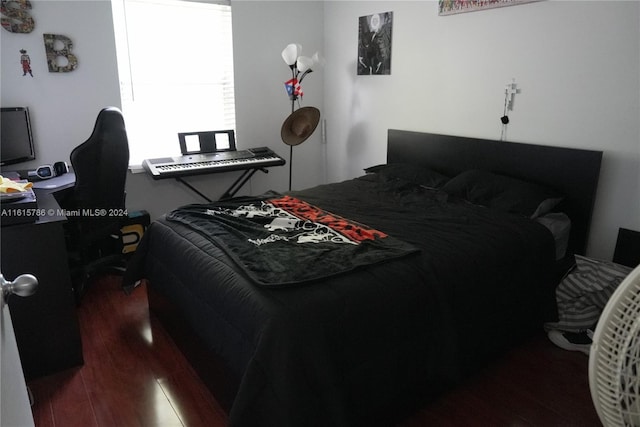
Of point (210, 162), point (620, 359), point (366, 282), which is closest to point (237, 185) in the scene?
point (210, 162)

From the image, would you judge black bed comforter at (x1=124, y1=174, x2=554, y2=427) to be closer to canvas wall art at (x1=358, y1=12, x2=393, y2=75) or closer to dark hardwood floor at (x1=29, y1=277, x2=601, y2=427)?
dark hardwood floor at (x1=29, y1=277, x2=601, y2=427)

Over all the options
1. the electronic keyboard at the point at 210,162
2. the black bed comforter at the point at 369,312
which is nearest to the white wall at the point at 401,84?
the electronic keyboard at the point at 210,162

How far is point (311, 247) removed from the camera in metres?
2.01

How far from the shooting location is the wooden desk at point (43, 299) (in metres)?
1.93

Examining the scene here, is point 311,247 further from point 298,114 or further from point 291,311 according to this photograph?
point 298,114

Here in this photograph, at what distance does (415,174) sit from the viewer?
3.22m

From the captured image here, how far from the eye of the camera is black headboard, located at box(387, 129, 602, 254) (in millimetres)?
2514

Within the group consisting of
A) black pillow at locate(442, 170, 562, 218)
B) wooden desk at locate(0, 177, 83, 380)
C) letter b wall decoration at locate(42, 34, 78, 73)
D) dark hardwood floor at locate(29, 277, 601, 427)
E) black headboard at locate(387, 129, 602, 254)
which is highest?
letter b wall decoration at locate(42, 34, 78, 73)

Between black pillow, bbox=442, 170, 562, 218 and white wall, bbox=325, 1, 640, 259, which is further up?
white wall, bbox=325, 1, 640, 259

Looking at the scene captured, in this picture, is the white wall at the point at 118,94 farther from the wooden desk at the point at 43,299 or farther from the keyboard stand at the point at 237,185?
the wooden desk at the point at 43,299

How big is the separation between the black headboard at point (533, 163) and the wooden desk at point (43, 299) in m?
2.46

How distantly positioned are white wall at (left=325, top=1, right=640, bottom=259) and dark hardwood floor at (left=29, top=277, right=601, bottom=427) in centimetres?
88

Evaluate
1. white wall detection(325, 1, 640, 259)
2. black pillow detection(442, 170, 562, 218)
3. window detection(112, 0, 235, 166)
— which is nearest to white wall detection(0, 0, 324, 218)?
window detection(112, 0, 235, 166)

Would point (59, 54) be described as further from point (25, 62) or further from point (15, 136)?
point (15, 136)
